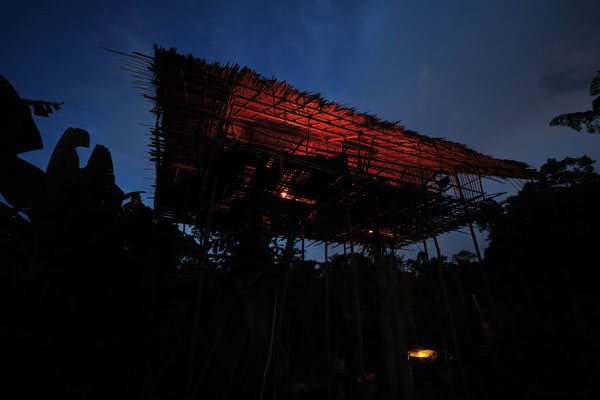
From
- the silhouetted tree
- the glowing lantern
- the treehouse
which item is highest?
the silhouetted tree

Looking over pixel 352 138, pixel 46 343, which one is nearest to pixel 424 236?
pixel 352 138

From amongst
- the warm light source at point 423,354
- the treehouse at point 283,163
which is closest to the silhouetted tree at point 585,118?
the treehouse at point 283,163

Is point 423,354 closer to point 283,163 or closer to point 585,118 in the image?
point 283,163

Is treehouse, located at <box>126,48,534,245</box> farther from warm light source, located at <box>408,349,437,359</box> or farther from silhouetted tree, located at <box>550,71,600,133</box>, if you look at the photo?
silhouetted tree, located at <box>550,71,600,133</box>

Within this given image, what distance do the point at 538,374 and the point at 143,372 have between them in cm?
801

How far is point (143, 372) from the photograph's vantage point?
4641 millimetres

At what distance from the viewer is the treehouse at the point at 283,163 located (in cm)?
607

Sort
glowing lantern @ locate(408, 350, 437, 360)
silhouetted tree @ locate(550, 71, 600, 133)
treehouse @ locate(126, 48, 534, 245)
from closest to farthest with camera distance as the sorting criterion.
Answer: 1. treehouse @ locate(126, 48, 534, 245)
2. glowing lantern @ locate(408, 350, 437, 360)
3. silhouetted tree @ locate(550, 71, 600, 133)

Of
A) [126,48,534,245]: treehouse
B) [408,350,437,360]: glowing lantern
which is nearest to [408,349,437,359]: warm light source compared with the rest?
[408,350,437,360]: glowing lantern

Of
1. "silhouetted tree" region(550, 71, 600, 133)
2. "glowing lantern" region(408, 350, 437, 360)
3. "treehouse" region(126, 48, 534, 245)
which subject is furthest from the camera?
"silhouetted tree" region(550, 71, 600, 133)

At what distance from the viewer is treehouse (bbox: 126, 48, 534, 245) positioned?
19.9ft

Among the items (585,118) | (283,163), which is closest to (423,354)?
(283,163)

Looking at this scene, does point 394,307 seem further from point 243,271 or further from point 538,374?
point 538,374

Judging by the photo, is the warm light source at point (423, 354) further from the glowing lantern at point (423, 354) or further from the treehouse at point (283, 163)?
the treehouse at point (283, 163)
